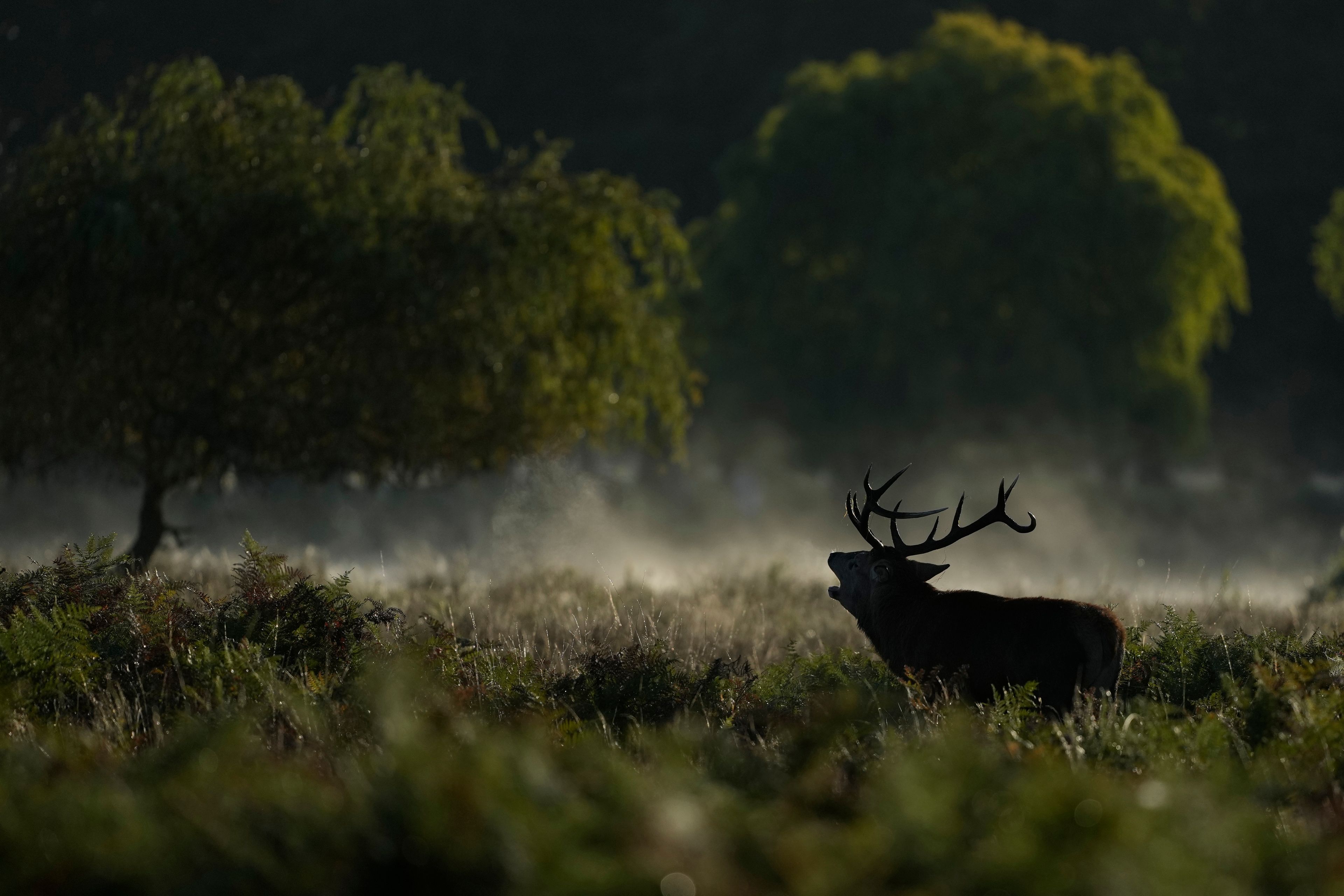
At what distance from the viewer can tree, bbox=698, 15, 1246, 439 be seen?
28.1 m

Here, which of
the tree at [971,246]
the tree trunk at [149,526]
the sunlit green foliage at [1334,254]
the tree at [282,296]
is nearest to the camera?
the tree at [282,296]

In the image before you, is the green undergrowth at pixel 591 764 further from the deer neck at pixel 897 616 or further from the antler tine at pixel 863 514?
the antler tine at pixel 863 514

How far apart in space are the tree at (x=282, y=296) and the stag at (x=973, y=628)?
22.9 ft

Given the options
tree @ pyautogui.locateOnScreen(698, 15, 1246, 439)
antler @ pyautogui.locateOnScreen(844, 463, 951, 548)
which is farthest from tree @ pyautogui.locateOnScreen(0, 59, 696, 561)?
tree @ pyautogui.locateOnScreen(698, 15, 1246, 439)

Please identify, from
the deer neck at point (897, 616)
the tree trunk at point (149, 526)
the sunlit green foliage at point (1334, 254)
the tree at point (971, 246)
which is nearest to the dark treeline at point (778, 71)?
the tree at point (971, 246)

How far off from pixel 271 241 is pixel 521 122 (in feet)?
95.1

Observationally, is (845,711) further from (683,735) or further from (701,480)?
(701,480)

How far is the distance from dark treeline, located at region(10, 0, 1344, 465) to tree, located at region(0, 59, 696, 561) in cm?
2340

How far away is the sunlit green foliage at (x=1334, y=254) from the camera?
28.2 meters

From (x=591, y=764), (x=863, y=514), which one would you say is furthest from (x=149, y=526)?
(x=591, y=764)

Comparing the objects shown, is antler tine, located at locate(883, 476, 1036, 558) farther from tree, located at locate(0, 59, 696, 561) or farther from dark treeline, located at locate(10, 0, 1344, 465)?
dark treeline, located at locate(10, 0, 1344, 465)

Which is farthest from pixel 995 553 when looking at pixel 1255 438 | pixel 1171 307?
pixel 1255 438

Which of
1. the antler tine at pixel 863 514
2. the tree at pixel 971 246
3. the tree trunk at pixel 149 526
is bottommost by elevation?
the tree trunk at pixel 149 526

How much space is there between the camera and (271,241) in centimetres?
1380
